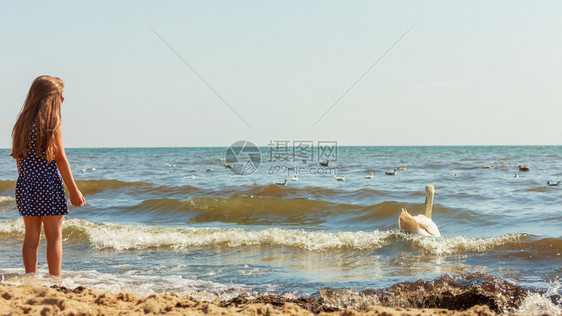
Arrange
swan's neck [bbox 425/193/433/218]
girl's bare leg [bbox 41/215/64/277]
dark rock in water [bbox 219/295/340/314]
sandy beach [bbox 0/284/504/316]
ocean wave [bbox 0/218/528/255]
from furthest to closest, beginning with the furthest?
swan's neck [bbox 425/193/433/218]
ocean wave [bbox 0/218/528/255]
girl's bare leg [bbox 41/215/64/277]
dark rock in water [bbox 219/295/340/314]
sandy beach [bbox 0/284/504/316]

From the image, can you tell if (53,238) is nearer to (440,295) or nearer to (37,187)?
(37,187)

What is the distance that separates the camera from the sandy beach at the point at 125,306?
3434 millimetres

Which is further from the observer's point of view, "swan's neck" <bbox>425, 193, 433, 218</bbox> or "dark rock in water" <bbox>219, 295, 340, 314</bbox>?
"swan's neck" <bbox>425, 193, 433, 218</bbox>

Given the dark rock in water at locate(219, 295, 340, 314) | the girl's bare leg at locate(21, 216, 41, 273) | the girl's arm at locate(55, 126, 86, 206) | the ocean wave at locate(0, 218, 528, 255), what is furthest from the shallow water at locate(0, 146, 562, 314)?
the girl's arm at locate(55, 126, 86, 206)

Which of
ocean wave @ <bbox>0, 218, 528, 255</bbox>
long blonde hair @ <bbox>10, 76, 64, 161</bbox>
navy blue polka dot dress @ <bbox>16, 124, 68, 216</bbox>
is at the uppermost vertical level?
long blonde hair @ <bbox>10, 76, 64, 161</bbox>

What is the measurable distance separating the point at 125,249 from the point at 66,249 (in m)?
1.01

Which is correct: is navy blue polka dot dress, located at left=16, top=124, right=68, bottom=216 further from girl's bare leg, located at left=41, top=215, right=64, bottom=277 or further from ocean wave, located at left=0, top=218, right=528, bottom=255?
ocean wave, located at left=0, top=218, right=528, bottom=255

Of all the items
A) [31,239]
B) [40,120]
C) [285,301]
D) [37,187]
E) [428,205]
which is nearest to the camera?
[285,301]

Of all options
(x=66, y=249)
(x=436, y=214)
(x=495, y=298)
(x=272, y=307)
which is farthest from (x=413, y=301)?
(x=436, y=214)

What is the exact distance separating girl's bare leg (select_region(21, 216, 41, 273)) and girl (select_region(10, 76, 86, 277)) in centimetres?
1

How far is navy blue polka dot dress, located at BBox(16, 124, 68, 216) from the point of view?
4344mm

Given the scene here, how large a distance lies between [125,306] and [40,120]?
186 centimetres

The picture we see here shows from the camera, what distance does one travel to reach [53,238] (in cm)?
453

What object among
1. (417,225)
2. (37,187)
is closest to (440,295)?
(417,225)
